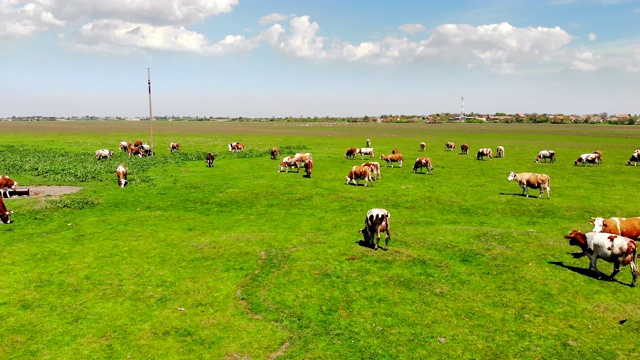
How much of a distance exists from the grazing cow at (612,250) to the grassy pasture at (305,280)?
0.55m

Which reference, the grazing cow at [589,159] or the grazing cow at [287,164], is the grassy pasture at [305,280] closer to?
the grazing cow at [287,164]

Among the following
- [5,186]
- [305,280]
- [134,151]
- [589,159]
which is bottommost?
[305,280]

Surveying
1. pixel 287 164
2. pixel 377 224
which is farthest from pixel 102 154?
pixel 377 224

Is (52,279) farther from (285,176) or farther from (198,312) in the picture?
(285,176)

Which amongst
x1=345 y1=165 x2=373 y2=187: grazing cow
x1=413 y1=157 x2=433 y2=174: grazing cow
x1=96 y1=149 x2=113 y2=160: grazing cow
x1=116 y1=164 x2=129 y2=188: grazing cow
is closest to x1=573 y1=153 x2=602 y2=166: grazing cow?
x1=413 y1=157 x2=433 y2=174: grazing cow

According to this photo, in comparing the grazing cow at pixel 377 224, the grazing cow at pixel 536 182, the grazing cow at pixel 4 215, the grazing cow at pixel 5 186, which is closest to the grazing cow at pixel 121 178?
the grazing cow at pixel 5 186

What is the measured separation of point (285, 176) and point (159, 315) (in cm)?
2402

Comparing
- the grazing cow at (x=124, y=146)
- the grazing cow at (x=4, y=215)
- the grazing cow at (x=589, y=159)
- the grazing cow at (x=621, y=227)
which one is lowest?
the grazing cow at (x=4, y=215)

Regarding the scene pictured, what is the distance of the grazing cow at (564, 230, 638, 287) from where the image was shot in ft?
40.3

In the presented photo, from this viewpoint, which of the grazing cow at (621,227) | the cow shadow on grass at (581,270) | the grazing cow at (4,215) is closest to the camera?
the cow shadow on grass at (581,270)

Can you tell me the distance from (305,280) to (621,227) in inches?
497

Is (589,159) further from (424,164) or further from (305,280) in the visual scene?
(305,280)

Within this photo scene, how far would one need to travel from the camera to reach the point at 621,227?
1463 cm

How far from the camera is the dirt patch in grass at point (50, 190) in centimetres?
2614
